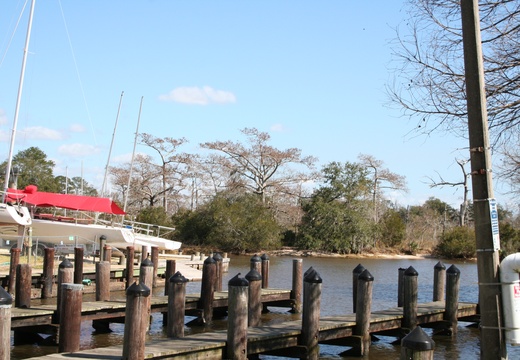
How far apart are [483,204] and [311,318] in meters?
6.01

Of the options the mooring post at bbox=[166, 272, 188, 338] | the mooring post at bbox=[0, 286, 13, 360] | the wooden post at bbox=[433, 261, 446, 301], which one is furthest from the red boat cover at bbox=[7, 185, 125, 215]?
the mooring post at bbox=[0, 286, 13, 360]

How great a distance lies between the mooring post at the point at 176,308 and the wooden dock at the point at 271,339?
26.1 inches

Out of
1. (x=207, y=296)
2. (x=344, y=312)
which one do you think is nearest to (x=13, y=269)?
(x=207, y=296)

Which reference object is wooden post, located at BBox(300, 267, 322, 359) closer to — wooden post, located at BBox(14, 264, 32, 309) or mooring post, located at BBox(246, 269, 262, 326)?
mooring post, located at BBox(246, 269, 262, 326)

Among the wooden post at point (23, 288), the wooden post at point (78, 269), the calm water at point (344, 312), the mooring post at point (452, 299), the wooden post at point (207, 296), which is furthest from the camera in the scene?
the wooden post at point (78, 269)

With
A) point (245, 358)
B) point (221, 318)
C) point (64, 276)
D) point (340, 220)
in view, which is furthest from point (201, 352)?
point (340, 220)

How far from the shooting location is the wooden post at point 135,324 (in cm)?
957

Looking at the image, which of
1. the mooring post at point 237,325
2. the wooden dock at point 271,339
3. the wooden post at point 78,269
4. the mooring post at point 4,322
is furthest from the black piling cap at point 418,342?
the wooden post at point 78,269

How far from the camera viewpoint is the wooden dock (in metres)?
10.3

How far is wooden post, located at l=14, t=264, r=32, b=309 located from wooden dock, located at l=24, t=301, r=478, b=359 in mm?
4924

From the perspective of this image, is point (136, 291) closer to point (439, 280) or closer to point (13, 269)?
point (13, 269)

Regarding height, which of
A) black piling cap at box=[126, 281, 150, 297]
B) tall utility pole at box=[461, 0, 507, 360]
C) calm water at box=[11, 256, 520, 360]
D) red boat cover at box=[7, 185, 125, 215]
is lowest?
calm water at box=[11, 256, 520, 360]

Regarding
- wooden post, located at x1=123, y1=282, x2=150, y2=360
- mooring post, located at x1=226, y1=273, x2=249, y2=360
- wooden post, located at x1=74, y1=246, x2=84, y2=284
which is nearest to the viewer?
wooden post, located at x1=123, y1=282, x2=150, y2=360

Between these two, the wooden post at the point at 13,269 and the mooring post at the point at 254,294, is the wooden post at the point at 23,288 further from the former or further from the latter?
the mooring post at the point at 254,294
